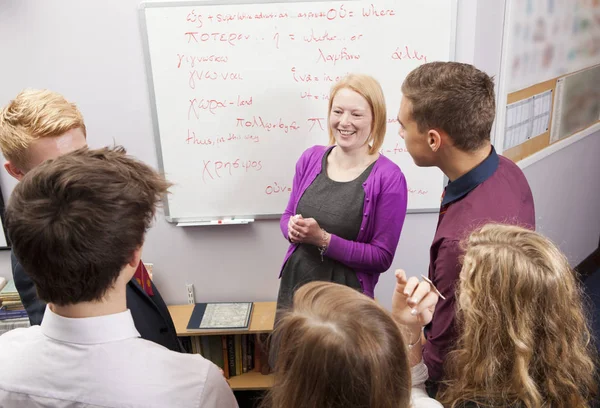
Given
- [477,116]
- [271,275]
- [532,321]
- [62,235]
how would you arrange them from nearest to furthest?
[62,235] → [532,321] → [477,116] → [271,275]

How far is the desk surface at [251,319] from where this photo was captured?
245cm

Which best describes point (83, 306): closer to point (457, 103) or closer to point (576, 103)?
point (457, 103)

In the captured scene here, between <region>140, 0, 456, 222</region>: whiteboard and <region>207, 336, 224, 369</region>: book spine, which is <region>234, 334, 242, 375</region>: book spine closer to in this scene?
<region>207, 336, 224, 369</region>: book spine

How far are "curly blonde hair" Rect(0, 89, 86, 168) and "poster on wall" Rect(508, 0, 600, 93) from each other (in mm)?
2101

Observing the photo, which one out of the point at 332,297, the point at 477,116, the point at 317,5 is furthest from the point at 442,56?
the point at 332,297

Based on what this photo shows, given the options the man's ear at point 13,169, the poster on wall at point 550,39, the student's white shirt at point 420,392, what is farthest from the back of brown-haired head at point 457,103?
the man's ear at point 13,169

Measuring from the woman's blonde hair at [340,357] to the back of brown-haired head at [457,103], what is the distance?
0.84 meters

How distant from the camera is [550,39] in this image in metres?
2.73

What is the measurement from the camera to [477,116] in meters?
1.52

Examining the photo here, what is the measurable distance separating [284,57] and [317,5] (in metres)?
0.28

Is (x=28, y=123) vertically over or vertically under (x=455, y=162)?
over

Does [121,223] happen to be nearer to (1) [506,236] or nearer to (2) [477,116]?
(1) [506,236]

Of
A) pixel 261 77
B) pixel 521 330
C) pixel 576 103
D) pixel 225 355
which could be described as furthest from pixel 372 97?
pixel 576 103

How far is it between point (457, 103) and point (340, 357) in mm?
1003
